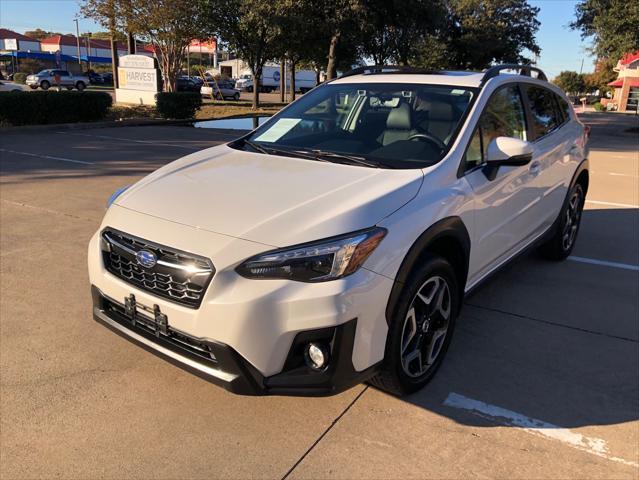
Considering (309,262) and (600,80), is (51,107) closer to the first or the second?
(309,262)

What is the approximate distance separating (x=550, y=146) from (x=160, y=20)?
22.7 metres

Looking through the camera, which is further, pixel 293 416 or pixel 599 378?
pixel 599 378

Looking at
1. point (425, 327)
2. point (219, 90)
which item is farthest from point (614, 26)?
point (219, 90)

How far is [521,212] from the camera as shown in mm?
4125

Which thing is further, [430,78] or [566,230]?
[566,230]

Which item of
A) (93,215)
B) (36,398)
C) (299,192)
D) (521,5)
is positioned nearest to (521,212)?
(299,192)

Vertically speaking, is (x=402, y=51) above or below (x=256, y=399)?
above

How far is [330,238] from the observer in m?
2.47

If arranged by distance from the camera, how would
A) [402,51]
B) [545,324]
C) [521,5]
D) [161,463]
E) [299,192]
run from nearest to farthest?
[161,463] < [299,192] < [545,324] < [402,51] < [521,5]

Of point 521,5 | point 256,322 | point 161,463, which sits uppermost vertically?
point 521,5

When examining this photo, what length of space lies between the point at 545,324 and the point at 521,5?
135ft

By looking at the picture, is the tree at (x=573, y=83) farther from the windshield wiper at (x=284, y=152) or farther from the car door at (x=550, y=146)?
the windshield wiper at (x=284, y=152)

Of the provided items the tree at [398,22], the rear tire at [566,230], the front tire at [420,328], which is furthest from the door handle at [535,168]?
the tree at [398,22]

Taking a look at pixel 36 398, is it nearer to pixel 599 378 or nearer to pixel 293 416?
pixel 293 416
